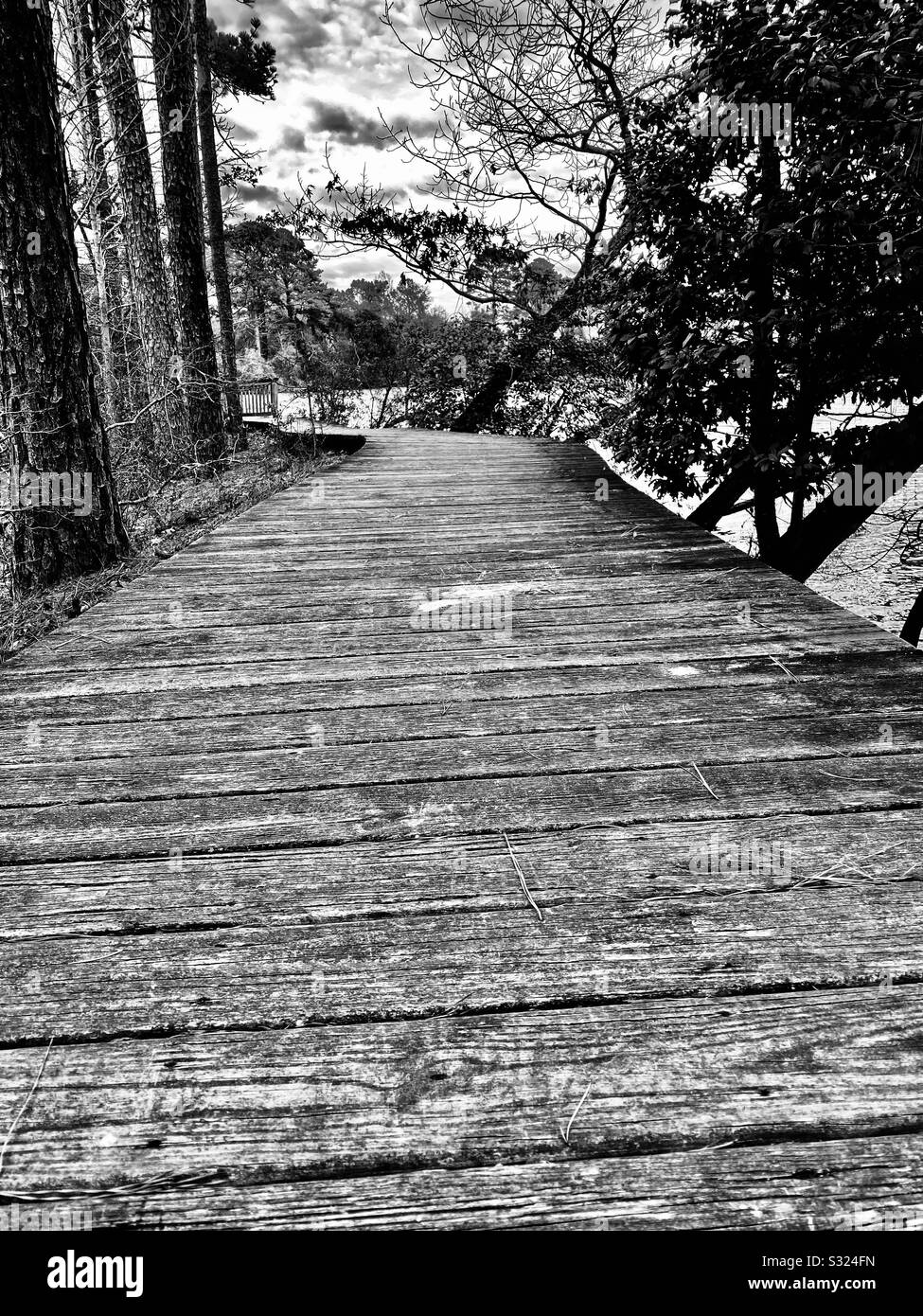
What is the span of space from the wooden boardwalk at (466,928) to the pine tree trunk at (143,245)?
7.40 m

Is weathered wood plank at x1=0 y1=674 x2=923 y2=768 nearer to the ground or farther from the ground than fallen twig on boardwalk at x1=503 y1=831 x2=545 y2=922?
farther from the ground

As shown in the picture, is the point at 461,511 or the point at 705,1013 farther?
the point at 461,511

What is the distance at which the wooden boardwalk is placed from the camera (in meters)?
1.07

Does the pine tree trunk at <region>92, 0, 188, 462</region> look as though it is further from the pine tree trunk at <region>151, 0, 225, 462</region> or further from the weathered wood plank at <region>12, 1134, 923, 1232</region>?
the weathered wood plank at <region>12, 1134, 923, 1232</region>

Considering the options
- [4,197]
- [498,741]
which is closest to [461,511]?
[4,197]

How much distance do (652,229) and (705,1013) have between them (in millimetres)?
7271

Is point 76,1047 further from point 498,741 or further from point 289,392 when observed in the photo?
point 289,392

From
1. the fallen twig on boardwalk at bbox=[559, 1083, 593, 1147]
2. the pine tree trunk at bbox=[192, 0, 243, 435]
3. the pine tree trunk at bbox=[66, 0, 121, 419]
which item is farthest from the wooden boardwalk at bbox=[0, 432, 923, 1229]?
the pine tree trunk at bbox=[192, 0, 243, 435]

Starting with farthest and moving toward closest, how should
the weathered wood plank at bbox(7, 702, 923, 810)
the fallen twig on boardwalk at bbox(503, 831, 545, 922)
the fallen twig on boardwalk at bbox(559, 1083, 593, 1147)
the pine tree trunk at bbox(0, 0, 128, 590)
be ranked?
1. the pine tree trunk at bbox(0, 0, 128, 590)
2. the weathered wood plank at bbox(7, 702, 923, 810)
3. the fallen twig on boardwalk at bbox(503, 831, 545, 922)
4. the fallen twig on boardwalk at bbox(559, 1083, 593, 1147)

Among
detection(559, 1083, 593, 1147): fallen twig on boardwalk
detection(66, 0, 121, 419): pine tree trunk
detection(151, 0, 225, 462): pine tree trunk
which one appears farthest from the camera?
detection(151, 0, 225, 462): pine tree trunk

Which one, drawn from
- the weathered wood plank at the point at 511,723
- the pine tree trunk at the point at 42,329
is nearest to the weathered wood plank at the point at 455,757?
the weathered wood plank at the point at 511,723

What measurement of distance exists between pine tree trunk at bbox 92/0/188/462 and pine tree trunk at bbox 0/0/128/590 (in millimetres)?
4332

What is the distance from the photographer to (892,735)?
2275 mm

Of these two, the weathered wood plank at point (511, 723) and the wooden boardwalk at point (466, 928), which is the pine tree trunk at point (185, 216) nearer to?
the wooden boardwalk at point (466, 928)
